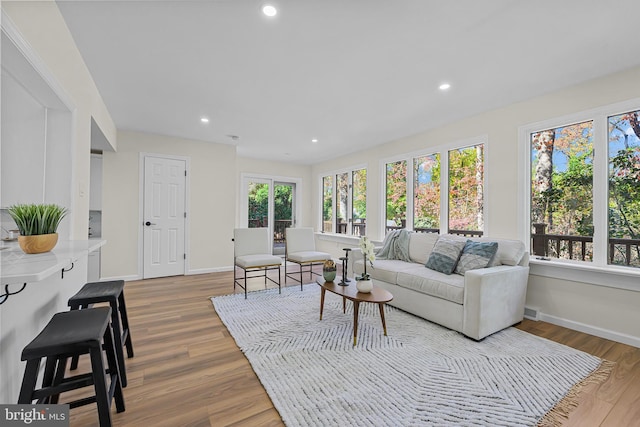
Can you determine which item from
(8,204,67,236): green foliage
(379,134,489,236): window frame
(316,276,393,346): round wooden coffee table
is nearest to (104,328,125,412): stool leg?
(8,204,67,236): green foliage

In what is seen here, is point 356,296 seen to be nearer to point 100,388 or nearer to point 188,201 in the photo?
point 100,388

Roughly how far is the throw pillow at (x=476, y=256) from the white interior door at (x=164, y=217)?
4451 mm

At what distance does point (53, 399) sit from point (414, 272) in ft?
10.0

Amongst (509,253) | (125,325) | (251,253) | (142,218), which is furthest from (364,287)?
(142,218)

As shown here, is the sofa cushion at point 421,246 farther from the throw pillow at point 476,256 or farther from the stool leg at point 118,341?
the stool leg at point 118,341

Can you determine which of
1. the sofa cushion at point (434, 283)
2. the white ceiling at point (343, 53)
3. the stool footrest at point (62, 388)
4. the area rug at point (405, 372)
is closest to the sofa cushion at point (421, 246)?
the sofa cushion at point (434, 283)

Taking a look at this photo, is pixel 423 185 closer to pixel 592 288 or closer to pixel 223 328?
pixel 592 288

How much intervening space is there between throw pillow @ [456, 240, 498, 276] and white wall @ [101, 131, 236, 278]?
161 inches

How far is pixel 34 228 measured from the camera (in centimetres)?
130

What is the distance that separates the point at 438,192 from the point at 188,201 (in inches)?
168

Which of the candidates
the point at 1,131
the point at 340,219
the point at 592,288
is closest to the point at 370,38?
the point at 1,131

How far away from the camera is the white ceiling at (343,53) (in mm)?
1837

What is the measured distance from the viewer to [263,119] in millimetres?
3939

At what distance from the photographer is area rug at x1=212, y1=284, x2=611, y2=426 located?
1.60 meters
